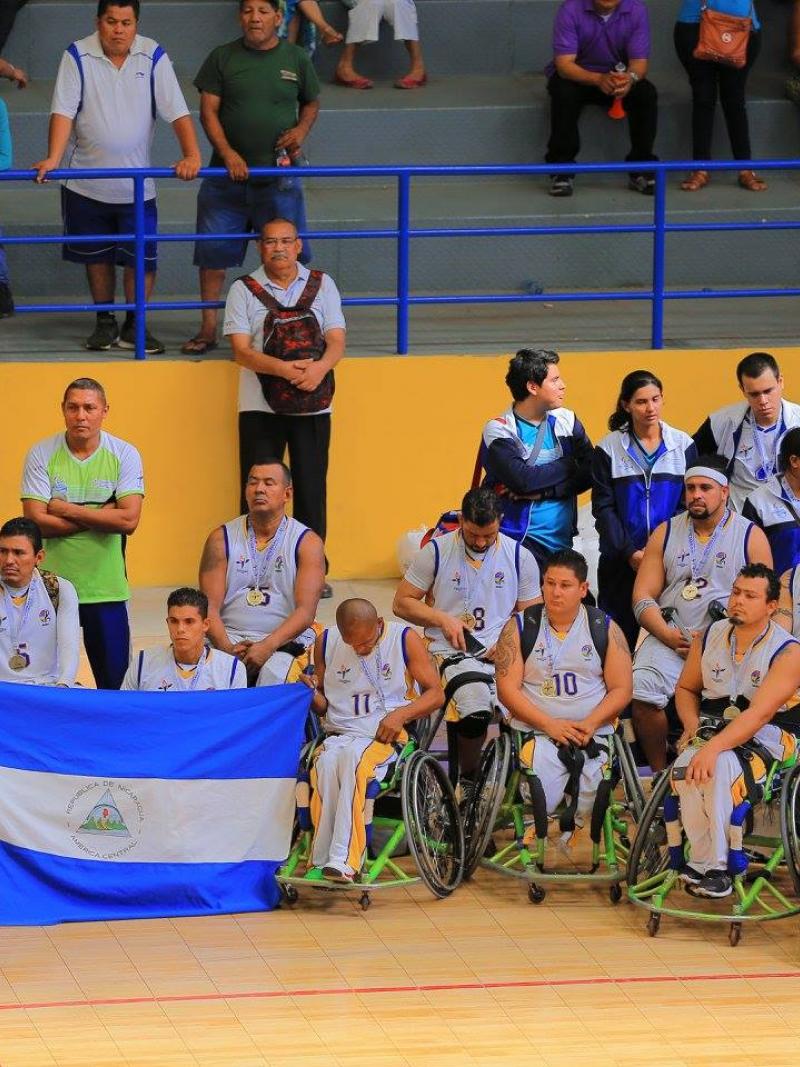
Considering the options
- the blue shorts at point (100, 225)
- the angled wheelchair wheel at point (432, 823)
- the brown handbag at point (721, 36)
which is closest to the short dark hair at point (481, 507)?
the angled wheelchair wheel at point (432, 823)

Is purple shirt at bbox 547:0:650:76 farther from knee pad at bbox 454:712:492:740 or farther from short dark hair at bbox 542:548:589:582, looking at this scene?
knee pad at bbox 454:712:492:740

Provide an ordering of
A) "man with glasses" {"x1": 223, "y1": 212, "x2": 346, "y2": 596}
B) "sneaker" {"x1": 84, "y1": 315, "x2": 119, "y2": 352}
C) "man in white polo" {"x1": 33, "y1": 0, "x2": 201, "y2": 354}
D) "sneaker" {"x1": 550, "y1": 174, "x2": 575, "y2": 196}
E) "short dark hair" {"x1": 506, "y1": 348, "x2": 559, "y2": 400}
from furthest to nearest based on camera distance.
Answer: "sneaker" {"x1": 550, "y1": 174, "x2": 575, "y2": 196} < "sneaker" {"x1": 84, "y1": 315, "x2": 119, "y2": 352} < "man in white polo" {"x1": 33, "y1": 0, "x2": 201, "y2": 354} < "man with glasses" {"x1": 223, "y1": 212, "x2": 346, "y2": 596} < "short dark hair" {"x1": 506, "y1": 348, "x2": 559, "y2": 400}

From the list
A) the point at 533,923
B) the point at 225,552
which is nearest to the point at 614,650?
the point at 533,923

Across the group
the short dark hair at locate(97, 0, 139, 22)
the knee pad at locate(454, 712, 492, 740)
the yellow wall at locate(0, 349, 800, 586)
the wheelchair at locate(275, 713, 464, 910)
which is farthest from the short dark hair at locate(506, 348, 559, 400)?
the short dark hair at locate(97, 0, 139, 22)

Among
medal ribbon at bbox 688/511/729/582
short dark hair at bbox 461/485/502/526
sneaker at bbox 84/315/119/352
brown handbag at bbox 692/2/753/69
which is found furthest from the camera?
brown handbag at bbox 692/2/753/69

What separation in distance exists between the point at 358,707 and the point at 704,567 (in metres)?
1.61

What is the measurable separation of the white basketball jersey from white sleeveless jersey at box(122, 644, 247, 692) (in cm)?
34

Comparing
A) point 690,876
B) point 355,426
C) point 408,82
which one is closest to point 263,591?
point 690,876

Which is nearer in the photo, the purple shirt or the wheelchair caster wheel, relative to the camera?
the wheelchair caster wheel

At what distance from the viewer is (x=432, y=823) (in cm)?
811

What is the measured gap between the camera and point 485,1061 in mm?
6871

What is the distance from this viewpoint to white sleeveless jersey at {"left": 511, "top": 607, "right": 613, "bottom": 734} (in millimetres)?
8273

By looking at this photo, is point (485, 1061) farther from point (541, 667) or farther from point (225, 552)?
point (225, 552)

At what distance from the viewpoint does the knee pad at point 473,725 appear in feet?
28.2
